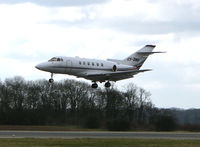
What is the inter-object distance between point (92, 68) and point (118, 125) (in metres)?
7.65

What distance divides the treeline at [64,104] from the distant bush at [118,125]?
1394 centimetres

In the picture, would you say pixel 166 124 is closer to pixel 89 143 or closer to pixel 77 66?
pixel 77 66

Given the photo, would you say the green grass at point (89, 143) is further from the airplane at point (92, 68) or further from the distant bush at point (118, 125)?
the distant bush at point (118, 125)

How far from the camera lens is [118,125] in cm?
6128

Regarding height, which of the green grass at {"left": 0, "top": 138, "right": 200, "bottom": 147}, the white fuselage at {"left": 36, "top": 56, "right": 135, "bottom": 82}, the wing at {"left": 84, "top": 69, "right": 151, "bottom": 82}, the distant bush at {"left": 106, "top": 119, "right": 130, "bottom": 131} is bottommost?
the green grass at {"left": 0, "top": 138, "right": 200, "bottom": 147}

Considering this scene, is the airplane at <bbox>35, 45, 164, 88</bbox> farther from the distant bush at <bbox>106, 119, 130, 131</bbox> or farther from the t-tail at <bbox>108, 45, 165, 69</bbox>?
the distant bush at <bbox>106, 119, 130, 131</bbox>

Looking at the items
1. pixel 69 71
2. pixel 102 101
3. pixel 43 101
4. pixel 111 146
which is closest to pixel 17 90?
pixel 43 101

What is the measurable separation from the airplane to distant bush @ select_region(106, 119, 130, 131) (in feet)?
14.7

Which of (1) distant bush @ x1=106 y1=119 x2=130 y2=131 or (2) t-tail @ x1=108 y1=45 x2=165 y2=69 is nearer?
(1) distant bush @ x1=106 y1=119 x2=130 y2=131

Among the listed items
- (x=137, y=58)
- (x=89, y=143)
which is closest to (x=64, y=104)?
(x=137, y=58)

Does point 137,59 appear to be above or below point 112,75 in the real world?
above

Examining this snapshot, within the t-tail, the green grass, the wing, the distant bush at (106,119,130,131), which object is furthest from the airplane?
the green grass

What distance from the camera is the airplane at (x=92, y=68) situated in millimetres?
55656

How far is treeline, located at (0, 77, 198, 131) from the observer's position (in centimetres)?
7869
